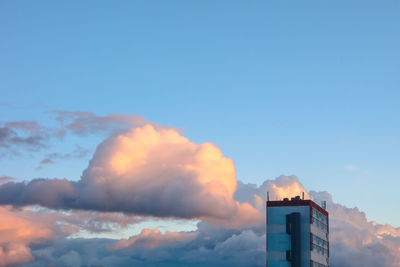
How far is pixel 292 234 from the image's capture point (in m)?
151

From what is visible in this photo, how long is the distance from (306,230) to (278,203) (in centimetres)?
1063

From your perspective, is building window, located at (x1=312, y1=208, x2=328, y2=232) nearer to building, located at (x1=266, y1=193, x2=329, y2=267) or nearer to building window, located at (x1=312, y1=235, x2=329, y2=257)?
building, located at (x1=266, y1=193, x2=329, y2=267)

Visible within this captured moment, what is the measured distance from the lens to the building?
494ft

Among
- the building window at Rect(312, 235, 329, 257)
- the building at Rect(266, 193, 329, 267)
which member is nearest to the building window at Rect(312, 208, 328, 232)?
the building at Rect(266, 193, 329, 267)

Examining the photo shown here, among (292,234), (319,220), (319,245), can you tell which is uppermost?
(319,220)

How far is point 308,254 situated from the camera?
151 metres

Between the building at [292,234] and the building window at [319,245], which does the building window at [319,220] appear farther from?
the building window at [319,245]

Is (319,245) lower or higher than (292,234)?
lower

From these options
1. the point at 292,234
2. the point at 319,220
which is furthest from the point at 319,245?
the point at 292,234

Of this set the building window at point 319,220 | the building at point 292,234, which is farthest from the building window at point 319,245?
the building window at point 319,220

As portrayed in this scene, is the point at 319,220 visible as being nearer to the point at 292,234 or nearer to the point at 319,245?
the point at 319,245

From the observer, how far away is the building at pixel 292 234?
494ft

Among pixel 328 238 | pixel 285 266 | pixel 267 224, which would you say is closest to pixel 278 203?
pixel 267 224

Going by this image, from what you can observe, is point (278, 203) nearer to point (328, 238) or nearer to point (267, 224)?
point (267, 224)
